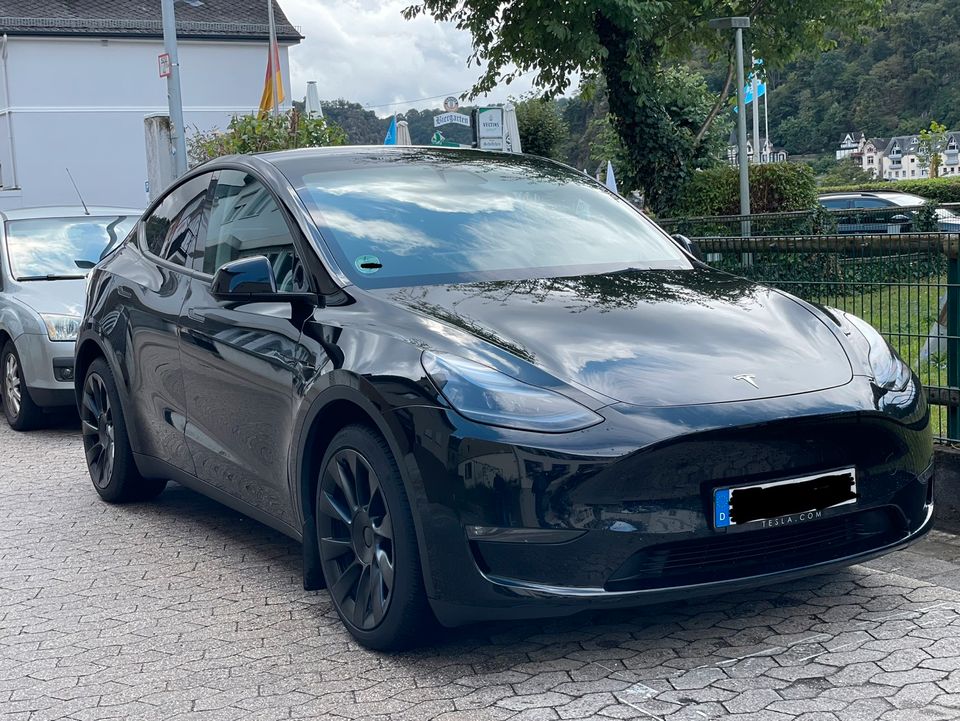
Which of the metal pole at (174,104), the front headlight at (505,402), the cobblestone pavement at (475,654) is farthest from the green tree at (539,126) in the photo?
the front headlight at (505,402)

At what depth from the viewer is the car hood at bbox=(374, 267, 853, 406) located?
372cm

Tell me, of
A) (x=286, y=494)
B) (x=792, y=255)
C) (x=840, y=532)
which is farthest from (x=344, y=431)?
(x=792, y=255)

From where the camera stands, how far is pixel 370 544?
3982mm

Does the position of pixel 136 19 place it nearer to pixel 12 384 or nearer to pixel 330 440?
pixel 12 384

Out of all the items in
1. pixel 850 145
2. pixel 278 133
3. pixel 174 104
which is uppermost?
pixel 850 145

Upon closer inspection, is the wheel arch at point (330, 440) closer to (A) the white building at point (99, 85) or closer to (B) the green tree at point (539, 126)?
(B) the green tree at point (539, 126)

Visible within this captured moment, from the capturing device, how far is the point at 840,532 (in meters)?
3.83

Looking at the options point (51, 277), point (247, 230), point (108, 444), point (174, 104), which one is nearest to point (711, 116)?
point (174, 104)

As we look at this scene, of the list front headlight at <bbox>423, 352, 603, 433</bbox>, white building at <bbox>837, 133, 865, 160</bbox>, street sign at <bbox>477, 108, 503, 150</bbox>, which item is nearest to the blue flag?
street sign at <bbox>477, 108, 503, 150</bbox>

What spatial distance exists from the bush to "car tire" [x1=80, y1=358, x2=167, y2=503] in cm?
1607

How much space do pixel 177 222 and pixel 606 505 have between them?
3115mm

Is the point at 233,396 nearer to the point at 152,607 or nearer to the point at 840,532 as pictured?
the point at 152,607

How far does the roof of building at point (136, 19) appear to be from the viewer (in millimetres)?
52312

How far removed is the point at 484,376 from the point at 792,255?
296 centimetres
